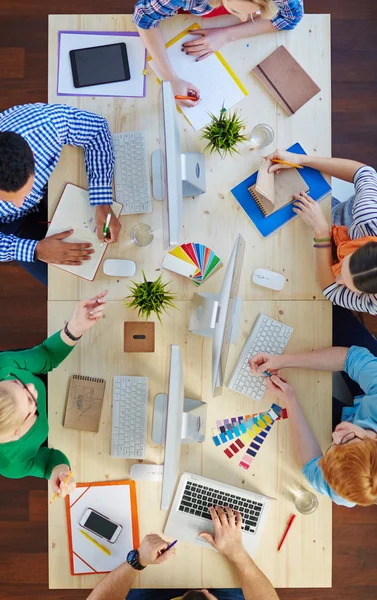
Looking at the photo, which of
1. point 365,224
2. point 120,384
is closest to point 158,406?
point 120,384

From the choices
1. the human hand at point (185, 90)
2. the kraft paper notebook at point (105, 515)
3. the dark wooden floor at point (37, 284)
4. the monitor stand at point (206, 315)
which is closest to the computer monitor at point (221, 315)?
the monitor stand at point (206, 315)

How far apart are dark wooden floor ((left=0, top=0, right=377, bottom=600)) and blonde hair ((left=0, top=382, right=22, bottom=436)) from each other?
1105 millimetres

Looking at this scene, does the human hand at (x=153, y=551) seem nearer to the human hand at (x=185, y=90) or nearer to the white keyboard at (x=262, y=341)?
the white keyboard at (x=262, y=341)

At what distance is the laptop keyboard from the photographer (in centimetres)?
188

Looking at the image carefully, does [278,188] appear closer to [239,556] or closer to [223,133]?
[223,133]

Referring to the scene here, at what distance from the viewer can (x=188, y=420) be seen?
1.85 m

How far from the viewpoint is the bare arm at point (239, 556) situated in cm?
180

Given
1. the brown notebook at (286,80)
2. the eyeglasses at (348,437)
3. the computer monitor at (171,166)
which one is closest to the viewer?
the computer monitor at (171,166)

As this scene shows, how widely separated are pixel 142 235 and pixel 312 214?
0.65 meters

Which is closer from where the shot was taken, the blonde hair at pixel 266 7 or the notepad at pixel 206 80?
the blonde hair at pixel 266 7

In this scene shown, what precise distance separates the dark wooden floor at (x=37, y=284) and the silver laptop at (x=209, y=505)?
95 cm

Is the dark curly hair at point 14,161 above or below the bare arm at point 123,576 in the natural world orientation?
above

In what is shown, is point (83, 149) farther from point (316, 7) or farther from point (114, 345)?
point (316, 7)

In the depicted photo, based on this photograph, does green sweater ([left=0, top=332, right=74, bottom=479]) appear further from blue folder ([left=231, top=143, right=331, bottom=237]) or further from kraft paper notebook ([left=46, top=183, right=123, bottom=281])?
blue folder ([left=231, top=143, right=331, bottom=237])
